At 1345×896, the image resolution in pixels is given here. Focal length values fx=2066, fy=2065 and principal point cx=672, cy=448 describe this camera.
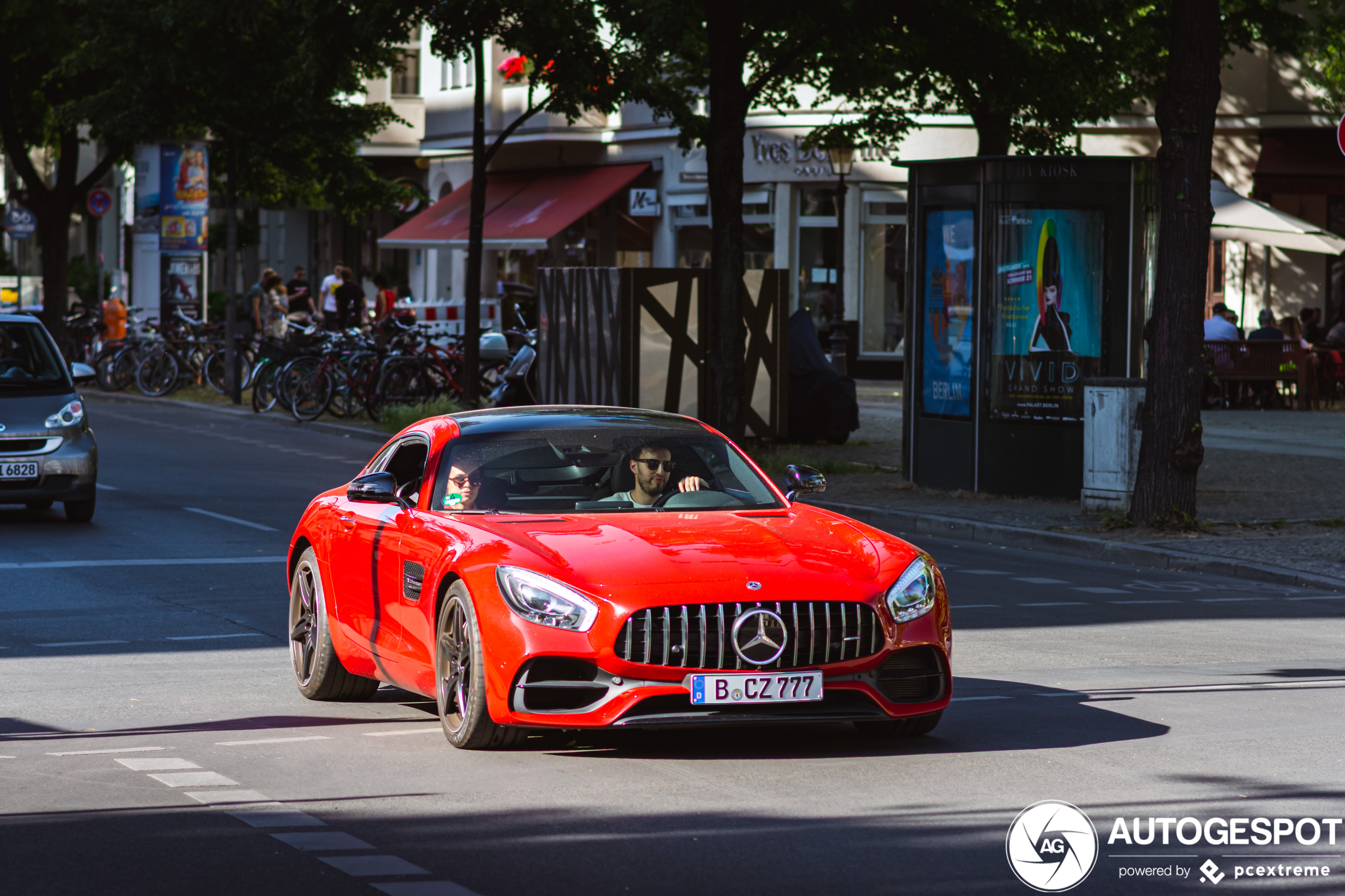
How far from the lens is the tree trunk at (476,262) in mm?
26422

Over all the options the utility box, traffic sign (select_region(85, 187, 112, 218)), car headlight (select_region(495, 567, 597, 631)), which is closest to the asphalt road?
car headlight (select_region(495, 567, 597, 631))

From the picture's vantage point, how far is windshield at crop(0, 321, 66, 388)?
16484 mm

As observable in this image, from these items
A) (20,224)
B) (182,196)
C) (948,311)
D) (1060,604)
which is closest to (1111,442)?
(948,311)

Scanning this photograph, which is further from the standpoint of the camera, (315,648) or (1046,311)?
(1046,311)

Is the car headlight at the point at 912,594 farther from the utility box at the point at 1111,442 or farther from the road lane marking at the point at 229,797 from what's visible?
the utility box at the point at 1111,442

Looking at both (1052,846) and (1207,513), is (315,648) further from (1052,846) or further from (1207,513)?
(1207,513)

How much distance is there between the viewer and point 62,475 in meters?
16.0

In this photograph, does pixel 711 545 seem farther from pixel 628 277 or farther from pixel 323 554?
pixel 628 277

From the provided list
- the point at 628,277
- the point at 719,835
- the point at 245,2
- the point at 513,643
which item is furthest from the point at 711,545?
the point at 245,2

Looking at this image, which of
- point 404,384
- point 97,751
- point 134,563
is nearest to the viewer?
point 97,751

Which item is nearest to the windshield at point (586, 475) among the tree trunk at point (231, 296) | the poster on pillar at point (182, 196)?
the tree trunk at point (231, 296)

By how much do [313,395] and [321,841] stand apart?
22.4 meters

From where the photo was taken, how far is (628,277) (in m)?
22.5

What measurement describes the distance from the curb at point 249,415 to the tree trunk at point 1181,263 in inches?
408
